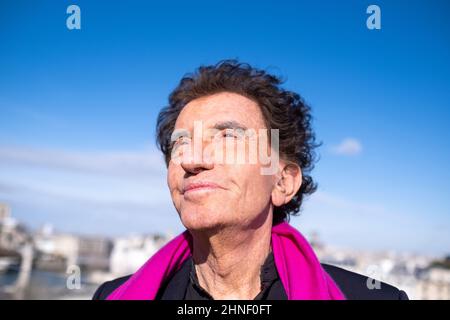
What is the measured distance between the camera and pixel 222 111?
1.94 meters

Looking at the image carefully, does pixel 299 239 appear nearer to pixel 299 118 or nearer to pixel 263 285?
pixel 263 285

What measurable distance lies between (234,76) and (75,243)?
311 ft

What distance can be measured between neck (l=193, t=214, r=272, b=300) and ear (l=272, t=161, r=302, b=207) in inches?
6.9

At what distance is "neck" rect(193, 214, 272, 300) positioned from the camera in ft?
6.12

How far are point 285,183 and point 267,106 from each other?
0.42m

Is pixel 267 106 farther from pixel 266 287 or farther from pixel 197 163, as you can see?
pixel 266 287

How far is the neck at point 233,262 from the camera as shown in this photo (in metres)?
1.87

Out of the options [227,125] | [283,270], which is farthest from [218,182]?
[283,270]

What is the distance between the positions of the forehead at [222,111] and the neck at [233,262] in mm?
504

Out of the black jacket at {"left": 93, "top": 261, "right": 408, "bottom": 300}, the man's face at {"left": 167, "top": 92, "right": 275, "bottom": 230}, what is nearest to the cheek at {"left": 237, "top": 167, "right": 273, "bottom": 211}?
the man's face at {"left": 167, "top": 92, "right": 275, "bottom": 230}

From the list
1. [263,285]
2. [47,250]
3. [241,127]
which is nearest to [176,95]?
[241,127]

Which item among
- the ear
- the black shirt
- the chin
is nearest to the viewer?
the chin

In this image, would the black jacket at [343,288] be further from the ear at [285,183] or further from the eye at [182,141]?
the eye at [182,141]

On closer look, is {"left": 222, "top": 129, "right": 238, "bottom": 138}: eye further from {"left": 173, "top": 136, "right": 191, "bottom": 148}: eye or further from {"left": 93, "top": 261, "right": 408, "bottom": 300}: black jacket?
{"left": 93, "top": 261, "right": 408, "bottom": 300}: black jacket
